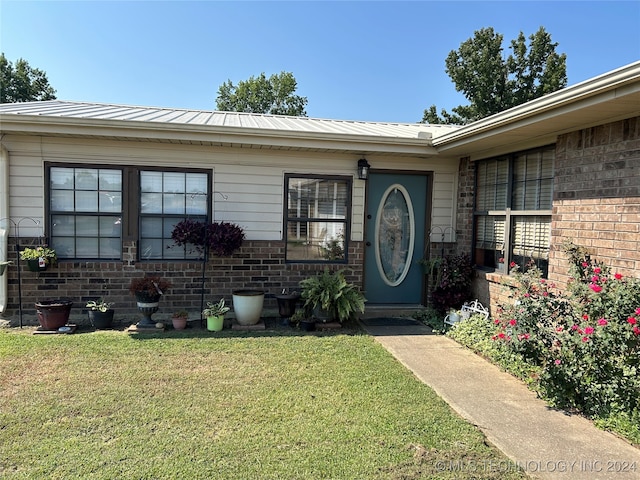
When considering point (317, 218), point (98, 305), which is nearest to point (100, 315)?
point (98, 305)

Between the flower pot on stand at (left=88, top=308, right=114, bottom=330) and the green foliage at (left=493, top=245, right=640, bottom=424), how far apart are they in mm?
4680

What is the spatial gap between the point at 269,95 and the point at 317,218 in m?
25.1

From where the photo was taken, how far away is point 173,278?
19.5 ft

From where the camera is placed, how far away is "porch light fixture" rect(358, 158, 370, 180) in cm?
621

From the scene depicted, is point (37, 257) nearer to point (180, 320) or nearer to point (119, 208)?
point (119, 208)

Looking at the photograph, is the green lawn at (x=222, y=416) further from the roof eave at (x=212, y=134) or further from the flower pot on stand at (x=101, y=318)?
the roof eave at (x=212, y=134)

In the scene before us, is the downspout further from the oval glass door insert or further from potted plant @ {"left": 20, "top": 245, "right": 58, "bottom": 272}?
the oval glass door insert

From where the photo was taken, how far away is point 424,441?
2775mm

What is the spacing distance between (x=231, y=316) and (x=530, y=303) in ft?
13.0

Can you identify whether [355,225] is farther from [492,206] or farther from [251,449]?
[251,449]

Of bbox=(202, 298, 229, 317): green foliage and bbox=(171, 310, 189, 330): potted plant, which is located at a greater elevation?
bbox=(202, 298, 229, 317): green foliage

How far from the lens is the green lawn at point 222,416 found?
2445mm

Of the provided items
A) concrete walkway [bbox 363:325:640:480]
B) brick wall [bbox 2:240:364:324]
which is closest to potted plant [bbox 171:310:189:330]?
brick wall [bbox 2:240:364:324]

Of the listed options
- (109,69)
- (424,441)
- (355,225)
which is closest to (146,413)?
(424,441)
